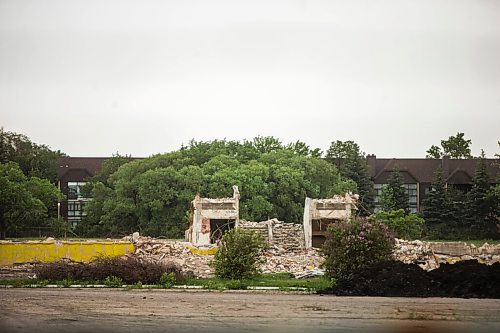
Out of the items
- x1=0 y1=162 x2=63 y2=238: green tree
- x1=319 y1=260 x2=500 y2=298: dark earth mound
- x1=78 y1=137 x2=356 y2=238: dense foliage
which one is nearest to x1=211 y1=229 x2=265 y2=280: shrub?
x1=319 y1=260 x2=500 y2=298: dark earth mound

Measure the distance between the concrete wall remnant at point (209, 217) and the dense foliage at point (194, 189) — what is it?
16.4 meters

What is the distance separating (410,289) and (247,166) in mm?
50251

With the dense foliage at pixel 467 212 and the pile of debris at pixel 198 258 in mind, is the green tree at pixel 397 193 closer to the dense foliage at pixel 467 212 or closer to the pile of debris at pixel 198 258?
the dense foliage at pixel 467 212

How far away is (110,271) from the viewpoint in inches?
1213

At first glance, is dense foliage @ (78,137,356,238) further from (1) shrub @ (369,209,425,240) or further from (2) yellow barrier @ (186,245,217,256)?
(2) yellow barrier @ (186,245,217,256)

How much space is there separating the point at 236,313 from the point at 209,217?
30.1m

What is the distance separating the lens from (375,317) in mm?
19656

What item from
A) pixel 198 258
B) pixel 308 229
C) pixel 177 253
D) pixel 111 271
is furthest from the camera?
pixel 308 229

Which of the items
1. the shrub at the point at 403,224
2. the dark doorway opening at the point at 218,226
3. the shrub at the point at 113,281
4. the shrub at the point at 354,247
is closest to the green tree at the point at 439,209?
the shrub at the point at 403,224

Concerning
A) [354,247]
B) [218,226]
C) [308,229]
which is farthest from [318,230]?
[354,247]

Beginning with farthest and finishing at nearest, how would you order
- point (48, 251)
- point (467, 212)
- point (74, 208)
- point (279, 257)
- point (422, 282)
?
point (74, 208), point (467, 212), point (279, 257), point (48, 251), point (422, 282)

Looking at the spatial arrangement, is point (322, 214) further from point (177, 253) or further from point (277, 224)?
point (177, 253)

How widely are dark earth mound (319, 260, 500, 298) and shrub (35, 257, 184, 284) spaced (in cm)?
664

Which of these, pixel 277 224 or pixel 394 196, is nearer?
pixel 277 224
